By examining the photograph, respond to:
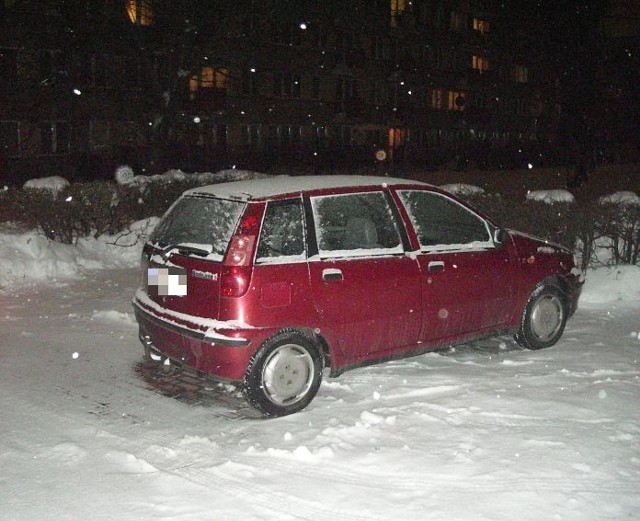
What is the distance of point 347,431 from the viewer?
212 inches

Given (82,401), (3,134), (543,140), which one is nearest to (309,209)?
(82,401)

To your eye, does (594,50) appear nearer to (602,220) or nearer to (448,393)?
(602,220)

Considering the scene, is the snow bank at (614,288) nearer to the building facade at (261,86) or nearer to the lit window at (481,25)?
the building facade at (261,86)

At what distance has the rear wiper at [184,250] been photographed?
5.75m

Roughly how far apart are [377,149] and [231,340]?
44665 millimetres

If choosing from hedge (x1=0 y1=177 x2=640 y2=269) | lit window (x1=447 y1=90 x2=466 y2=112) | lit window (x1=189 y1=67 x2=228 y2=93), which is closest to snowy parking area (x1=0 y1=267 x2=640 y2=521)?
hedge (x1=0 y1=177 x2=640 y2=269)

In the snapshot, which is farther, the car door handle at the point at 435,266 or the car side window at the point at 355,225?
the car door handle at the point at 435,266

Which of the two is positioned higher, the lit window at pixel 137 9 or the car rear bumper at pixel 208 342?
the lit window at pixel 137 9

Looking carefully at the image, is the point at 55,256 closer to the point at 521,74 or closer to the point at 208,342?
the point at 208,342

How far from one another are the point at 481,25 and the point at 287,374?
198ft

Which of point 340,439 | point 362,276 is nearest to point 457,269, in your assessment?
point 362,276

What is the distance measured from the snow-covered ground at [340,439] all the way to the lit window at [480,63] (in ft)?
183

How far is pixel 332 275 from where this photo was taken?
591 cm

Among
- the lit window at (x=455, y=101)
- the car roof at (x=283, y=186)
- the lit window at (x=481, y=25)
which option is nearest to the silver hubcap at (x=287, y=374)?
the car roof at (x=283, y=186)
